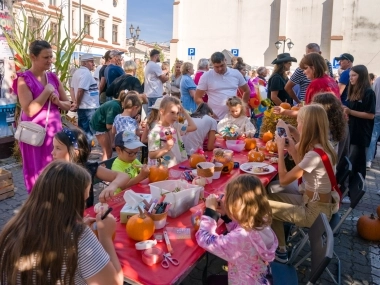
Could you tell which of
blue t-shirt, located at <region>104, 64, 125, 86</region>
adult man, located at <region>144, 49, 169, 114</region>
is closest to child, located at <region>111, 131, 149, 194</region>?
blue t-shirt, located at <region>104, 64, 125, 86</region>

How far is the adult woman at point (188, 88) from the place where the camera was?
281 inches

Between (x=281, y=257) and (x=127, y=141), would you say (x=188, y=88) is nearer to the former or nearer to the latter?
(x=127, y=141)

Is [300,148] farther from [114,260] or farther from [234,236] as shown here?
[114,260]

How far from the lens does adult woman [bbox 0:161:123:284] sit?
4.29 feet

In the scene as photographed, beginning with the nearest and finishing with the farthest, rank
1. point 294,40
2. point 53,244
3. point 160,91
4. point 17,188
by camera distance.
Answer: point 53,244
point 17,188
point 160,91
point 294,40

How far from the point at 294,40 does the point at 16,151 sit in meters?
21.9

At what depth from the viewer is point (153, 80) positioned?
26.0 feet

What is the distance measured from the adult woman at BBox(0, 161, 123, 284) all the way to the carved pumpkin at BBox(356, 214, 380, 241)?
10.6 ft

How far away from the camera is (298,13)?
24.2m

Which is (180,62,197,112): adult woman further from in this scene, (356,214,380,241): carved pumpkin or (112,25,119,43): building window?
Answer: (112,25,119,43): building window

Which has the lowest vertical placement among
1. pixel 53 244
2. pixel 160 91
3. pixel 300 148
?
pixel 53 244

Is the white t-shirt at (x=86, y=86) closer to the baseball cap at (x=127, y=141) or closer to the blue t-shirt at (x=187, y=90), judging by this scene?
the blue t-shirt at (x=187, y=90)

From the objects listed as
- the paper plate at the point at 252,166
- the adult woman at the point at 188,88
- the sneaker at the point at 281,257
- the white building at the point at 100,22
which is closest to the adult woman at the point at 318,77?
the paper plate at the point at 252,166

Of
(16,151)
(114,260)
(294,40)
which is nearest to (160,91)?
(16,151)
